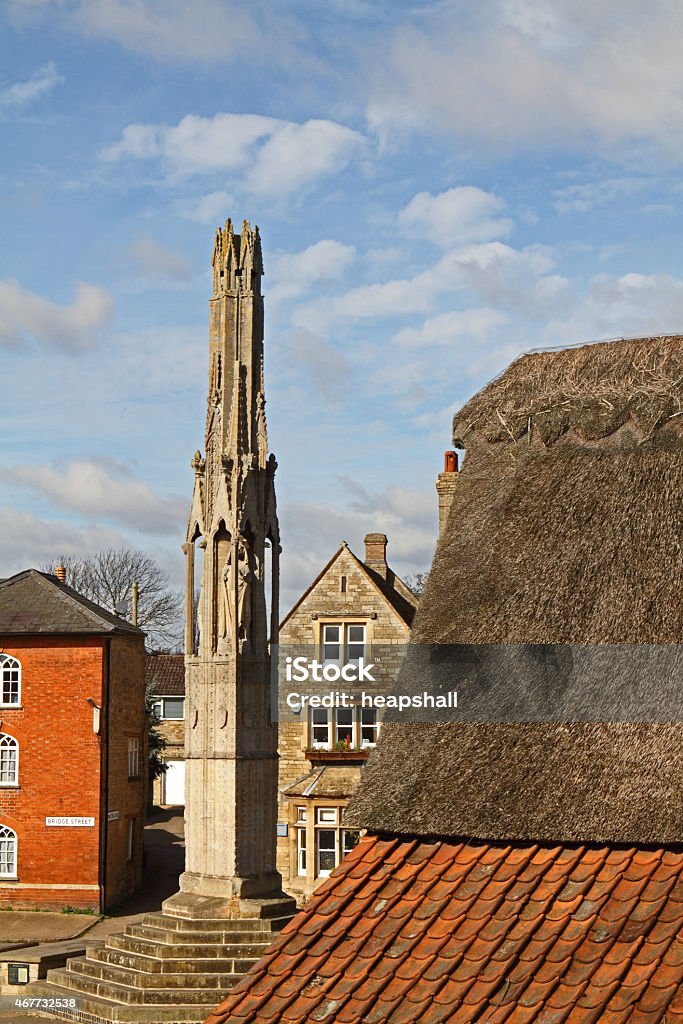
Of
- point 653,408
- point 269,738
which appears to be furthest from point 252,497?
point 653,408

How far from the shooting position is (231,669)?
59.4 ft

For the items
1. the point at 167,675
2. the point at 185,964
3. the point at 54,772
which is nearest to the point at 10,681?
the point at 54,772

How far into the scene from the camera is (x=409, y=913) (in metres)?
6.55

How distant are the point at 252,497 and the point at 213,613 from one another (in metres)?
1.80

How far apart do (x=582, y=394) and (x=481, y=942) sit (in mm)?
3755

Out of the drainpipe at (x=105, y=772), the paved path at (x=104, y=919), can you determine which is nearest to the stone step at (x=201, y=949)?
the paved path at (x=104, y=919)

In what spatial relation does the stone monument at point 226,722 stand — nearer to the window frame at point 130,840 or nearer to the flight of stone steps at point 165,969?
the flight of stone steps at point 165,969

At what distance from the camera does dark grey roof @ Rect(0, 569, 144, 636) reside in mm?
30969

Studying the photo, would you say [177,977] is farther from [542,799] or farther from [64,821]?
[64,821]

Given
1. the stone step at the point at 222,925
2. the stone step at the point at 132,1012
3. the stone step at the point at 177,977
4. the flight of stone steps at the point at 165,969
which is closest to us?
the stone step at the point at 132,1012

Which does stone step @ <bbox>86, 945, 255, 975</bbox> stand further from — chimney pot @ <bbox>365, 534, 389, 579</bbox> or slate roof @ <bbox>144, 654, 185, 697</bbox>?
slate roof @ <bbox>144, 654, 185, 697</bbox>

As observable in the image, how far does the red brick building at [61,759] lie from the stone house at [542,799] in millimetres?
23854

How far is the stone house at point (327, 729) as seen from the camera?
2989 centimetres

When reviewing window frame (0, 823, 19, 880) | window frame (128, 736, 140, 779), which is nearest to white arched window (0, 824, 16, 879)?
window frame (0, 823, 19, 880)
